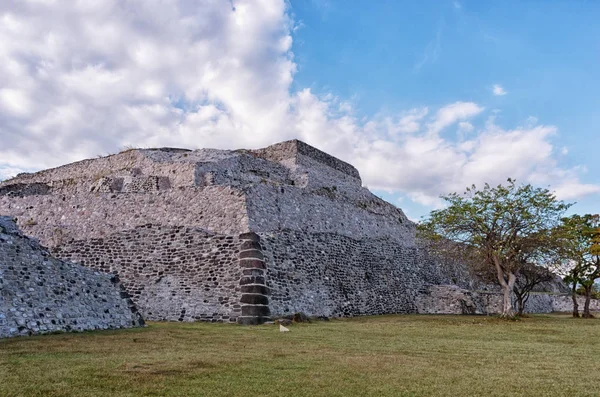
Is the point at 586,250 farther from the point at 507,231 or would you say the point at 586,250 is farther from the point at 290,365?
the point at 290,365

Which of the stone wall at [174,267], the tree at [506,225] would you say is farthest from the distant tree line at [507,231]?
the stone wall at [174,267]

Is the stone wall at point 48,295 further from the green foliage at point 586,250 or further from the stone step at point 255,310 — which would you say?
the green foliage at point 586,250

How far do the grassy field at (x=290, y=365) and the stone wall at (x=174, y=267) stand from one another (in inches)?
143

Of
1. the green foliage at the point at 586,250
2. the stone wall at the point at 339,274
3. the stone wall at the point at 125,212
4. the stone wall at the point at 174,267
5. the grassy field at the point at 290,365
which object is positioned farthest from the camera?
the green foliage at the point at 586,250

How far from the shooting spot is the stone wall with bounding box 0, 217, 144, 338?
35.7ft

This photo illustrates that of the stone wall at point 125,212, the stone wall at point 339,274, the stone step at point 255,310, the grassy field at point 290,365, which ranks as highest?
the stone wall at point 125,212

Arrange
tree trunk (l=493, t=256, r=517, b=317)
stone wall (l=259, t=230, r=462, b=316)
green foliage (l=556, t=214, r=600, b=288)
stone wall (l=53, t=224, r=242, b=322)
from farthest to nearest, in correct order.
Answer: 1. green foliage (l=556, t=214, r=600, b=288)
2. tree trunk (l=493, t=256, r=517, b=317)
3. stone wall (l=259, t=230, r=462, b=316)
4. stone wall (l=53, t=224, r=242, b=322)

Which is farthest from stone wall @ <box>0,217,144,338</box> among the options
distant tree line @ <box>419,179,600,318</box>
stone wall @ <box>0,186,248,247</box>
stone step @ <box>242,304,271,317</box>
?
distant tree line @ <box>419,179,600,318</box>

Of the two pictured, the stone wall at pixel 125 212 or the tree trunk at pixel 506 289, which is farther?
the tree trunk at pixel 506 289

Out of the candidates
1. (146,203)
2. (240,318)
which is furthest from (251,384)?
(146,203)

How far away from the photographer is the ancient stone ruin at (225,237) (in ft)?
54.9

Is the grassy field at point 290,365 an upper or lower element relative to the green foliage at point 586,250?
lower

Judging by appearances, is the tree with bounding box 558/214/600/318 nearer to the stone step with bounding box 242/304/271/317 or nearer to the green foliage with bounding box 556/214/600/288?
the green foliage with bounding box 556/214/600/288

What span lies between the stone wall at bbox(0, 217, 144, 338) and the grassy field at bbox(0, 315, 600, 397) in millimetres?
715
